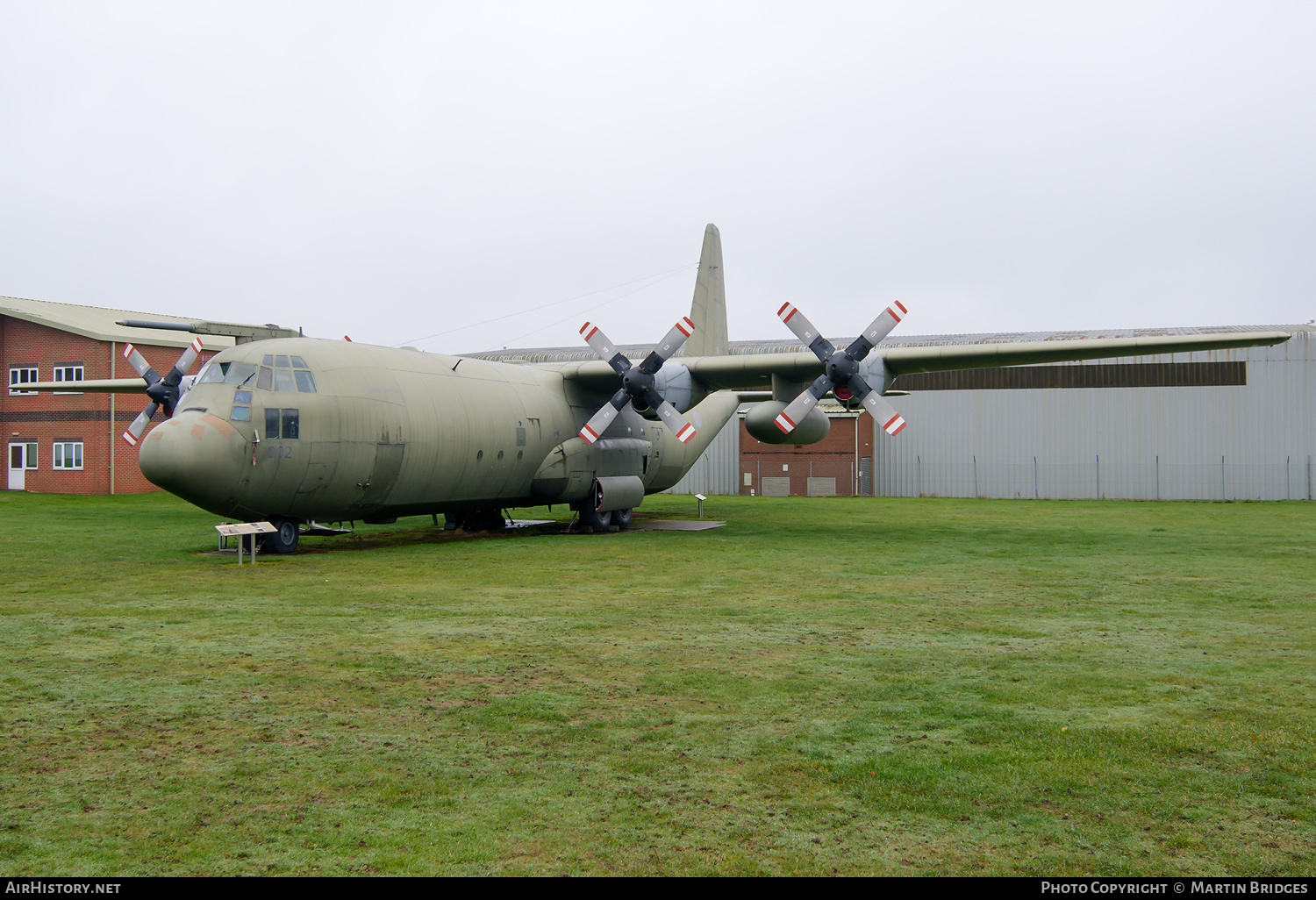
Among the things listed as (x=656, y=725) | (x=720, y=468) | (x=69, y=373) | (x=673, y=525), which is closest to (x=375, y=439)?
(x=673, y=525)

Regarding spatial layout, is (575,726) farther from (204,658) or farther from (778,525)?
(778,525)

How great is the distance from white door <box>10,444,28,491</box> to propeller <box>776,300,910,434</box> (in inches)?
1530

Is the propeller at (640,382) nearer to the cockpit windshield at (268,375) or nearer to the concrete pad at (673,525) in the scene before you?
the concrete pad at (673,525)

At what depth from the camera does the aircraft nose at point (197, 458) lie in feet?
52.7

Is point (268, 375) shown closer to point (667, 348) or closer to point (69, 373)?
point (667, 348)

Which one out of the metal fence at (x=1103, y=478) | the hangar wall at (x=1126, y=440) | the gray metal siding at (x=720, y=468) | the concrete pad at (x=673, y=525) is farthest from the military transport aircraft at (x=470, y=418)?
the hangar wall at (x=1126, y=440)

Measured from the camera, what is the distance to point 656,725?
688 cm

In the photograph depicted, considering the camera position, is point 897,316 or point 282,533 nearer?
point 282,533

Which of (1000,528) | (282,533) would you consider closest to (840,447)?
(1000,528)

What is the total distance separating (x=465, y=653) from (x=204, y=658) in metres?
2.34

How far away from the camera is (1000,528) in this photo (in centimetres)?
2555

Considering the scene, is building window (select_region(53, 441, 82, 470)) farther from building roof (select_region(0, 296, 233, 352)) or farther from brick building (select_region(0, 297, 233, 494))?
building roof (select_region(0, 296, 233, 352))

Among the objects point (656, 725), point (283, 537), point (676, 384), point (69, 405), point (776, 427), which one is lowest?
point (656, 725)

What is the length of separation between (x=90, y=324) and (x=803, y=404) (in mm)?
37762
